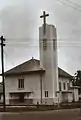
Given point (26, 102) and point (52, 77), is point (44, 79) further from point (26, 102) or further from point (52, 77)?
point (26, 102)

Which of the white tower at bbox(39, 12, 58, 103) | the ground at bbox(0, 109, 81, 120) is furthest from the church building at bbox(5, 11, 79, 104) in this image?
the ground at bbox(0, 109, 81, 120)

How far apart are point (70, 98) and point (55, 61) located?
15222 mm

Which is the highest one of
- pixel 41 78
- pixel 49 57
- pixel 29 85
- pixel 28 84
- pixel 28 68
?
pixel 49 57

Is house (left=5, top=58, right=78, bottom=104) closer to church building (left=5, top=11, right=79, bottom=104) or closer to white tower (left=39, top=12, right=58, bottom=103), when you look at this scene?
church building (left=5, top=11, right=79, bottom=104)

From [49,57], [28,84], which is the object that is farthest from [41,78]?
[49,57]

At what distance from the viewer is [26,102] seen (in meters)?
61.4

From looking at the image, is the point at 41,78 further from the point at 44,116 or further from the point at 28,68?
the point at 44,116

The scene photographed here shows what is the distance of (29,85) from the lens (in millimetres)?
62219

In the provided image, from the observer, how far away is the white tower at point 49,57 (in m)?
59.1

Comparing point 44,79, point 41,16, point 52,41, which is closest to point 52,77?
Answer: point 44,79

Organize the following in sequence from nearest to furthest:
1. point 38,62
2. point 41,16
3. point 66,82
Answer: point 41,16, point 38,62, point 66,82

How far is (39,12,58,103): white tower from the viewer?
59109 millimetres

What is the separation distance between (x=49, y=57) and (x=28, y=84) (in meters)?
7.86

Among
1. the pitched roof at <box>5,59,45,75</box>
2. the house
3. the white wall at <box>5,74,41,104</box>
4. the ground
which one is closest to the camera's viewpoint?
the ground
